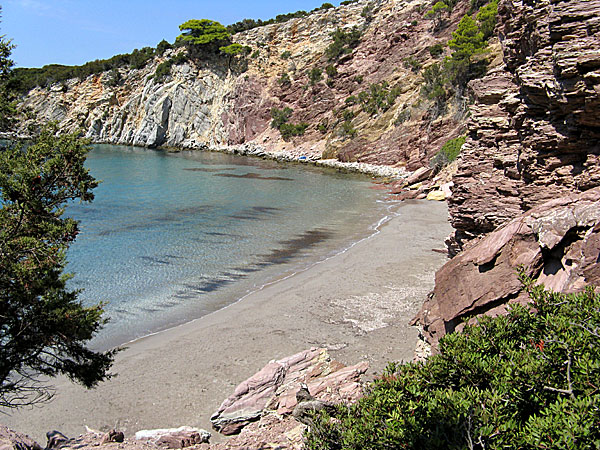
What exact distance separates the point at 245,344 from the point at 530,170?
7.44m

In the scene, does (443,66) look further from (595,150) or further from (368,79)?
(595,150)

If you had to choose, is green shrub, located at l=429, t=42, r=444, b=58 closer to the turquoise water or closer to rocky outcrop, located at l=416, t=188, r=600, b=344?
the turquoise water

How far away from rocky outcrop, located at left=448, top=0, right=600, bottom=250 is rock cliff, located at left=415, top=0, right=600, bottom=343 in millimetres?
17

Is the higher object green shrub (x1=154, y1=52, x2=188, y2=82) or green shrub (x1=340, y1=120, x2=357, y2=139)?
green shrub (x1=154, y1=52, x2=188, y2=82)

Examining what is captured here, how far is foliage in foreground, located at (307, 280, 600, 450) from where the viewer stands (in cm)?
329

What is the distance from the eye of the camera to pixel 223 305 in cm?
1389

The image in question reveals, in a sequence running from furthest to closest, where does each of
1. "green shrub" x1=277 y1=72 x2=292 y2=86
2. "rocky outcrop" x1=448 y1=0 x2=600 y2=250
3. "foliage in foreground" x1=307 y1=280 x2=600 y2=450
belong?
"green shrub" x1=277 y1=72 x2=292 y2=86 → "rocky outcrop" x1=448 y1=0 x2=600 y2=250 → "foliage in foreground" x1=307 y1=280 x2=600 y2=450

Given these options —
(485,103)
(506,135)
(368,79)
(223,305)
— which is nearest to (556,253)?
(506,135)

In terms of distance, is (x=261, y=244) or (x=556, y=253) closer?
(x=556, y=253)

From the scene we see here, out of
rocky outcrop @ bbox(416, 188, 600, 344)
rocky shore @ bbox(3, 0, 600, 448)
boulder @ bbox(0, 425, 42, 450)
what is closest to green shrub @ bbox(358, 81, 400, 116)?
rocky shore @ bbox(3, 0, 600, 448)

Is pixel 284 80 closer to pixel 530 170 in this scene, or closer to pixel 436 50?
pixel 436 50

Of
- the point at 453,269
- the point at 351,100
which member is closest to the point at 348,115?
the point at 351,100

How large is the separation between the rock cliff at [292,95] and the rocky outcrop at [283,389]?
36.3 meters

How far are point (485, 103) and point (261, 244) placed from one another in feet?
44.5
